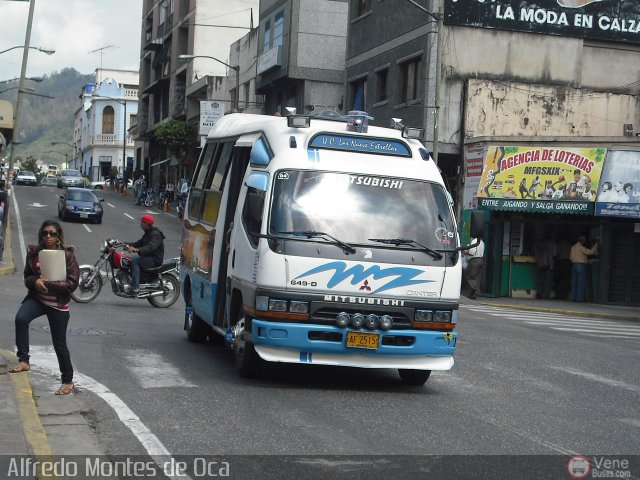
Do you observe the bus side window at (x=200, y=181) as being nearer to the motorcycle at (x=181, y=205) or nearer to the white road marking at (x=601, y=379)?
the white road marking at (x=601, y=379)

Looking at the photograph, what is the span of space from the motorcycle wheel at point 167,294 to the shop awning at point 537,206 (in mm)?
13043

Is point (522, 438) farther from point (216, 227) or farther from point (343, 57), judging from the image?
point (343, 57)

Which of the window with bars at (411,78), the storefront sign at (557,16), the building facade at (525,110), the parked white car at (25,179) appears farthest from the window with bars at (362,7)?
the parked white car at (25,179)

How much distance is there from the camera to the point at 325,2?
4709cm

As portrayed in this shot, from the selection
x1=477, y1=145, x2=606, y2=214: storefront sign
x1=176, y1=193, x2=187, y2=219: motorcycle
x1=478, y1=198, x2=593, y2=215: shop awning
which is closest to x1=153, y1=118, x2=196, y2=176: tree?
x1=176, y1=193, x2=187, y2=219: motorcycle

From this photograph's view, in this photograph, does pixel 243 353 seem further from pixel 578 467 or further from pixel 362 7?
pixel 362 7

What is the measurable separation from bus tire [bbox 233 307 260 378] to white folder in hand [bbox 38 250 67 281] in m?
2.20

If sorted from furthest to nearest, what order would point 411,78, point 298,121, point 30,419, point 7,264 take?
1. point 411,78
2. point 7,264
3. point 298,121
4. point 30,419

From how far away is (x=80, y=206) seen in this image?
144 feet

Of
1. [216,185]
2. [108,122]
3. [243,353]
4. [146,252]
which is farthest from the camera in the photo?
[108,122]

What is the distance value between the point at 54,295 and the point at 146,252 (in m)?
9.91

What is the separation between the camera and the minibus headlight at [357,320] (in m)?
10.4

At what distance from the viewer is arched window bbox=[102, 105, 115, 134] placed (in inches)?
4814

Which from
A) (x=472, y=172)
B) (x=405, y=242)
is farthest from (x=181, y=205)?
(x=405, y=242)
